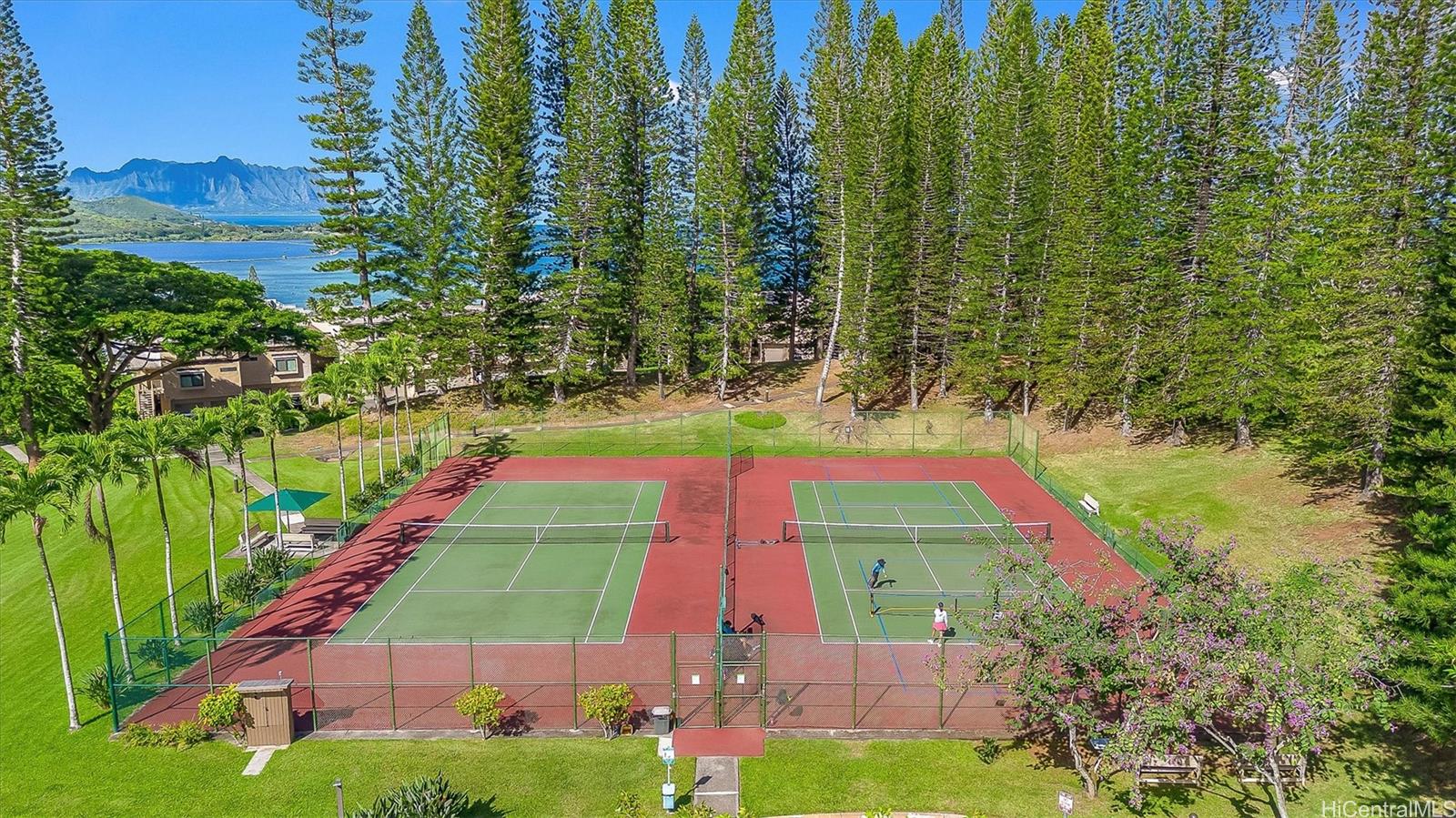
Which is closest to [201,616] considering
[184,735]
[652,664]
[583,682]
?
[184,735]

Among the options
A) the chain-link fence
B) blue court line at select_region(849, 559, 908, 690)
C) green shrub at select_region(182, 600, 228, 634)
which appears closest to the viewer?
the chain-link fence

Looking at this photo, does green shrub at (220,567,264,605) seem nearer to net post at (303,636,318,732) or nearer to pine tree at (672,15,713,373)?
net post at (303,636,318,732)

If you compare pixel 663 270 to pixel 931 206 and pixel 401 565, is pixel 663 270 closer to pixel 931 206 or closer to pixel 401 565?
pixel 931 206

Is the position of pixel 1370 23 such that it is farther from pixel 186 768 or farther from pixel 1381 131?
pixel 186 768

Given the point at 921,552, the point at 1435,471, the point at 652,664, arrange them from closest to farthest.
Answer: the point at 1435,471, the point at 652,664, the point at 921,552

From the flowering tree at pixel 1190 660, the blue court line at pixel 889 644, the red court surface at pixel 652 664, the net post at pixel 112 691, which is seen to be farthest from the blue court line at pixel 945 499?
the net post at pixel 112 691

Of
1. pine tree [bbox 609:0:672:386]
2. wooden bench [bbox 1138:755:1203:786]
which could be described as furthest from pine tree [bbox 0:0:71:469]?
wooden bench [bbox 1138:755:1203:786]
